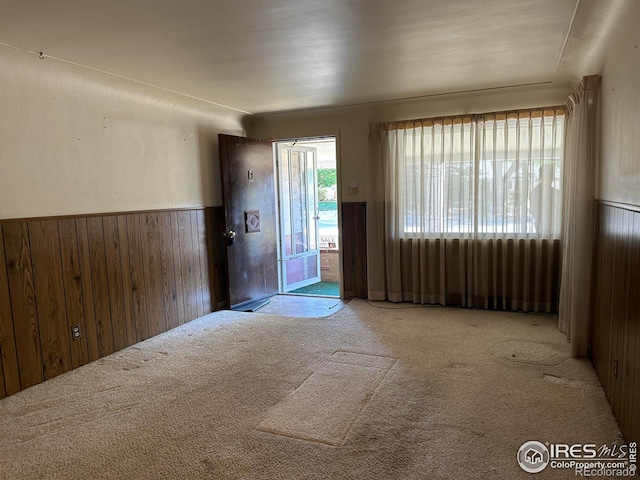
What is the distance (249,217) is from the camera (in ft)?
17.0

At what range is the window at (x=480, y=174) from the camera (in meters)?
4.24

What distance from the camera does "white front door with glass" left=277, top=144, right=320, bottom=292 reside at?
600 cm

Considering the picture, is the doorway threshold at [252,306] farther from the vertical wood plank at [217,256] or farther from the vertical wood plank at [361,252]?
the vertical wood plank at [361,252]

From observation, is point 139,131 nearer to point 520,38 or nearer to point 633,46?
point 520,38

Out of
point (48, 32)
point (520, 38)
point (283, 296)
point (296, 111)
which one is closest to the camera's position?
point (48, 32)

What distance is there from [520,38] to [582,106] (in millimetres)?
759

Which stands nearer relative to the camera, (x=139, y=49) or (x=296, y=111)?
(x=139, y=49)

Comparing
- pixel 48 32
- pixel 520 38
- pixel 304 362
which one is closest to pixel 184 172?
pixel 48 32

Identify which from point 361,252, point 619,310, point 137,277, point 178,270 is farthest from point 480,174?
point 137,277

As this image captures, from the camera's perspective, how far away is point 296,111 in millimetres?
5258

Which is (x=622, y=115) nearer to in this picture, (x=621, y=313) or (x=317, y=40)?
(x=621, y=313)

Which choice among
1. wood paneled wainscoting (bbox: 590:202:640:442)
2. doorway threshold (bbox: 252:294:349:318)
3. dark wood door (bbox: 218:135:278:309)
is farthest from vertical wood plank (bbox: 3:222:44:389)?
wood paneled wainscoting (bbox: 590:202:640:442)

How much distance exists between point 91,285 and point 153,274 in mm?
665

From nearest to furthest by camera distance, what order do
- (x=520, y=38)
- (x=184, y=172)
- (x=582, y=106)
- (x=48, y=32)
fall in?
(x=48, y=32) < (x=520, y=38) < (x=582, y=106) < (x=184, y=172)
